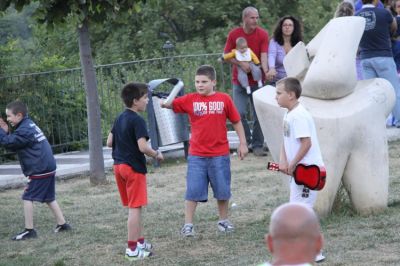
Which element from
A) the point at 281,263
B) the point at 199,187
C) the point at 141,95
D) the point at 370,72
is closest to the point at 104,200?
the point at 199,187

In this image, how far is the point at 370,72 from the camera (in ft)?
40.9

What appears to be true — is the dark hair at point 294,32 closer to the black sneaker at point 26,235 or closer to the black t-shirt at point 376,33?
the black t-shirt at point 376,33

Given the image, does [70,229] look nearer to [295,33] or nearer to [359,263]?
[359,263]

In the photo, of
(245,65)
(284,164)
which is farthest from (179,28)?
(284,164)

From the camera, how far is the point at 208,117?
807 cm

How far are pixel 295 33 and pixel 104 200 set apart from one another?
3242 mm

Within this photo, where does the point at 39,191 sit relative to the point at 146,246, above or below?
above

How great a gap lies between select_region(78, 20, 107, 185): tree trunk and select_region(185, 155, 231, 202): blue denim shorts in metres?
3.51

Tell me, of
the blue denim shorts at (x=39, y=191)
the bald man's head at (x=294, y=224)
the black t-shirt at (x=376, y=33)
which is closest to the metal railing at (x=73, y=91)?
the black t-shirt at (x=376, y=33)

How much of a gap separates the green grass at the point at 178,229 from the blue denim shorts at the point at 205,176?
34 cm

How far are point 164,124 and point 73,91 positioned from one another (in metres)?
2.25

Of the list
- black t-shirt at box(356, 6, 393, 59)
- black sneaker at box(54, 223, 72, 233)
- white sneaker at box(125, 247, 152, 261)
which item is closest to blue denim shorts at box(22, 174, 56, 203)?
black sneaker at box(54, 223, 72, 233)

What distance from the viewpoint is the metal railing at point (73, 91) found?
45.3 ft

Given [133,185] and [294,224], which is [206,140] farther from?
[294,224]
